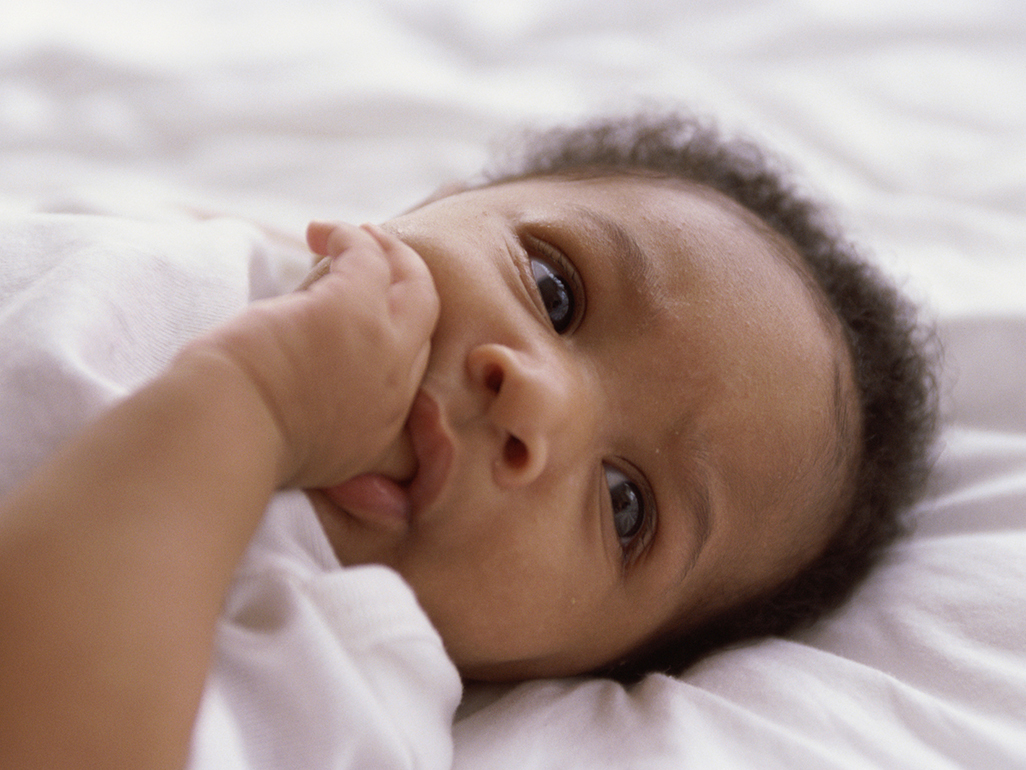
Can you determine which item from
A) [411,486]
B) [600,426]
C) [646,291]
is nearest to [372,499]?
[411,486]

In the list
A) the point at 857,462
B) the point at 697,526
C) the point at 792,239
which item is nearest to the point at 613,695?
the point at 697,526

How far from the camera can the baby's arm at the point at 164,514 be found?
2.24ft

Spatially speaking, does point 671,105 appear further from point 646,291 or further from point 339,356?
point 339,356

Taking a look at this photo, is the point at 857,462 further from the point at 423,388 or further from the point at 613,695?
the point at 423,388

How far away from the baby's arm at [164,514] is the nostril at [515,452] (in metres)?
0.13

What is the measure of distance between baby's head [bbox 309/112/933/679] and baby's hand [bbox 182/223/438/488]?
52 mm

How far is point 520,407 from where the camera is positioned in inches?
37.1

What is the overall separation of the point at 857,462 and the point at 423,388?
0.63 m

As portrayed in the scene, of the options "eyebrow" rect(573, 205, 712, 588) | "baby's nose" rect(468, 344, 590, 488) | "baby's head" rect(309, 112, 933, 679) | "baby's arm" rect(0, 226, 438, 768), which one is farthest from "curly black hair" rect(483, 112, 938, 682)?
"baby's arm" rect(0, 226, 438, 768)

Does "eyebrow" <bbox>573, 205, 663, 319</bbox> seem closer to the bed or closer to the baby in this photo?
the baby

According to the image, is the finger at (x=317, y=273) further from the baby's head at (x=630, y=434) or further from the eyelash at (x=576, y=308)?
the eyelash at (x=576, y=308)

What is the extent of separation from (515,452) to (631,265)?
0.92ft

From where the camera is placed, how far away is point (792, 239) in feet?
4.65

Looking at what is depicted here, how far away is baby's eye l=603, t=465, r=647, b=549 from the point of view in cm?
110
